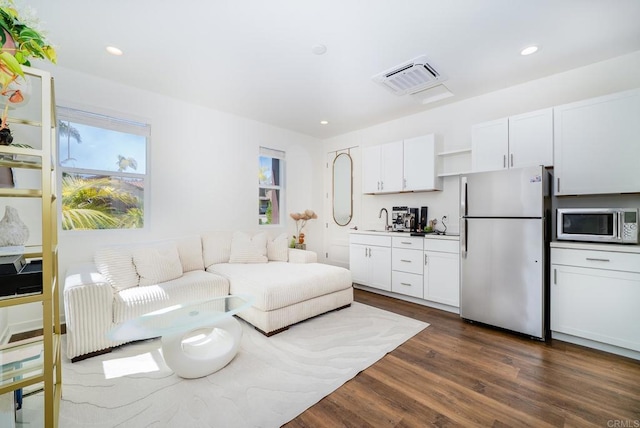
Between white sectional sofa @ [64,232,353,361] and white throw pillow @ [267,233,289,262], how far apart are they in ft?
0.71

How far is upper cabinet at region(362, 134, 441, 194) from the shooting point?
3707mm

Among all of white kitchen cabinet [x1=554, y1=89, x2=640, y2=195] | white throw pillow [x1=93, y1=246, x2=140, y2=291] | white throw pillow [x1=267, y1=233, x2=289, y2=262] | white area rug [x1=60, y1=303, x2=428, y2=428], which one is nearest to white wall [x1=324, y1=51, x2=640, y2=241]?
white kitchen cabinet [x1=554, y1=89, x2=640, y2=195]

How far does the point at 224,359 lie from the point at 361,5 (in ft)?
9.23

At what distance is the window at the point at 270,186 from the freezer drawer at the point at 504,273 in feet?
9.74

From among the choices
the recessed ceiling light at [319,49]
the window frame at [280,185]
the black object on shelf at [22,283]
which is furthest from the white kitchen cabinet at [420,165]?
the black object on shelf at [22,283]

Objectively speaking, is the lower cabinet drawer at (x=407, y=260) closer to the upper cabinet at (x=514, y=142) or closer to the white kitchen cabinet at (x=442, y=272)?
the white kitchen cabinet at (x=442, y=272)

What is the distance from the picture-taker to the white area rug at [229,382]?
62.2 inches

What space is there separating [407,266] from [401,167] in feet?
4.76

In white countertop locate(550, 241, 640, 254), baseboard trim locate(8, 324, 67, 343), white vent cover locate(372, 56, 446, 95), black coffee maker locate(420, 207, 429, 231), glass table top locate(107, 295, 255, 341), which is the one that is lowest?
baseboard trim locate(8, 324, 67, 343)

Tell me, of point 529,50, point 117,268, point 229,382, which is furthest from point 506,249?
point 117,268

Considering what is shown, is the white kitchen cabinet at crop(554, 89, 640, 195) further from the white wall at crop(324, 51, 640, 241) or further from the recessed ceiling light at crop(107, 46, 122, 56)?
the recessed ceiling light at crop(107, 46, 122, 56)

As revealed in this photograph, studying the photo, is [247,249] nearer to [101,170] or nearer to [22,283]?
[101,170]

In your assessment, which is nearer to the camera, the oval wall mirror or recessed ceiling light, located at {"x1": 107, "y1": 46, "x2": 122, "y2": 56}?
recessed ceiling light, located at {"x1": 107, "y1": 46, "x2": 122, "y2": 56}

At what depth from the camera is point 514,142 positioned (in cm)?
296
